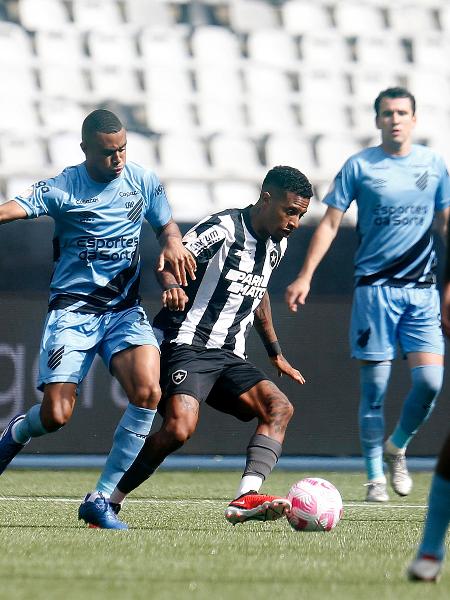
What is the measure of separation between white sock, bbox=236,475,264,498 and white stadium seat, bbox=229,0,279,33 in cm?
1081

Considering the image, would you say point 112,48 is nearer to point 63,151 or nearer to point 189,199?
point 63,151

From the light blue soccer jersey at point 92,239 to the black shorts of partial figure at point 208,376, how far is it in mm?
363

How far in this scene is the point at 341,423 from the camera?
31.3 ft

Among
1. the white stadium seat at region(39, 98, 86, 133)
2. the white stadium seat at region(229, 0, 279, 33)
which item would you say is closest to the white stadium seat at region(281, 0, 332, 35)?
the white stadium seat at region(229, 0, 279, 33)

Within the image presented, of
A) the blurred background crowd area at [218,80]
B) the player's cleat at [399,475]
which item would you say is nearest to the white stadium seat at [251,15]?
the blurred background crowd area at [218,80]

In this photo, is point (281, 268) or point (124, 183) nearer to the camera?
point (124, 183)

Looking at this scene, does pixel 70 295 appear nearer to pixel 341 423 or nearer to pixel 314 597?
pixel 314 597

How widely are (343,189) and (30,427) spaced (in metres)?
2.39

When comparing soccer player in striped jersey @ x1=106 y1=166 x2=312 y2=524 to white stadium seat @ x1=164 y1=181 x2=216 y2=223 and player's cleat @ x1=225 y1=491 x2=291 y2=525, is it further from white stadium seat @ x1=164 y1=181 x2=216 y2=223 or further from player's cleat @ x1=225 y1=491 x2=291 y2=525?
white stadium seat @ x1=164 y1=181 x2=216 y2=223

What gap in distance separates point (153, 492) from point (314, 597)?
4859mm

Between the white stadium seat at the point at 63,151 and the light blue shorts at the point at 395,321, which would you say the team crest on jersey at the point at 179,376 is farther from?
the white stadium seat at the point at 63,151

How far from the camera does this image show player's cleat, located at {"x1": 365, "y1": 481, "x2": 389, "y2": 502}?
278 inches

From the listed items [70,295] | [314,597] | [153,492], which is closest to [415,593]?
[314,597]

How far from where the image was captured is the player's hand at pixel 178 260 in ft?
18.6
